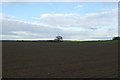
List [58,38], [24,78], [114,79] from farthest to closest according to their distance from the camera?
[58,38] < [24,78] < [114,79]

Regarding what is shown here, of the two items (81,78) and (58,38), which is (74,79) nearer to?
(81,78)

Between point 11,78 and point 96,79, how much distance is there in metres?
3.71

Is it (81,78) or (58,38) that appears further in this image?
(58,38)

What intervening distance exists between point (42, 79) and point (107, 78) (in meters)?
2.71

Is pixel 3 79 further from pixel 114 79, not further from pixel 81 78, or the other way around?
pixel 114 79

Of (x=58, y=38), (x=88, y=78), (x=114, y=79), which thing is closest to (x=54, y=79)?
(x=88, y=78)

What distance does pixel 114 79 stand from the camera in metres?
12.9

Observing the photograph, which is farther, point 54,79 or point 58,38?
point 58,38

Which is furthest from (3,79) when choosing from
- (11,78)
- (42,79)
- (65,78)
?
(65,78)

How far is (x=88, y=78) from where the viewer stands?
43.1 feet

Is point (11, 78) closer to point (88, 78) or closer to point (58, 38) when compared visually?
point (88, 78)

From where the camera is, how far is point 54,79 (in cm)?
1315

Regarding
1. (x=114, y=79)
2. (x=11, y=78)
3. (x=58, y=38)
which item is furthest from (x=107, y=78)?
(x=58, y=38)

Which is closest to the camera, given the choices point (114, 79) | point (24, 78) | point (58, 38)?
point (114, 79)
